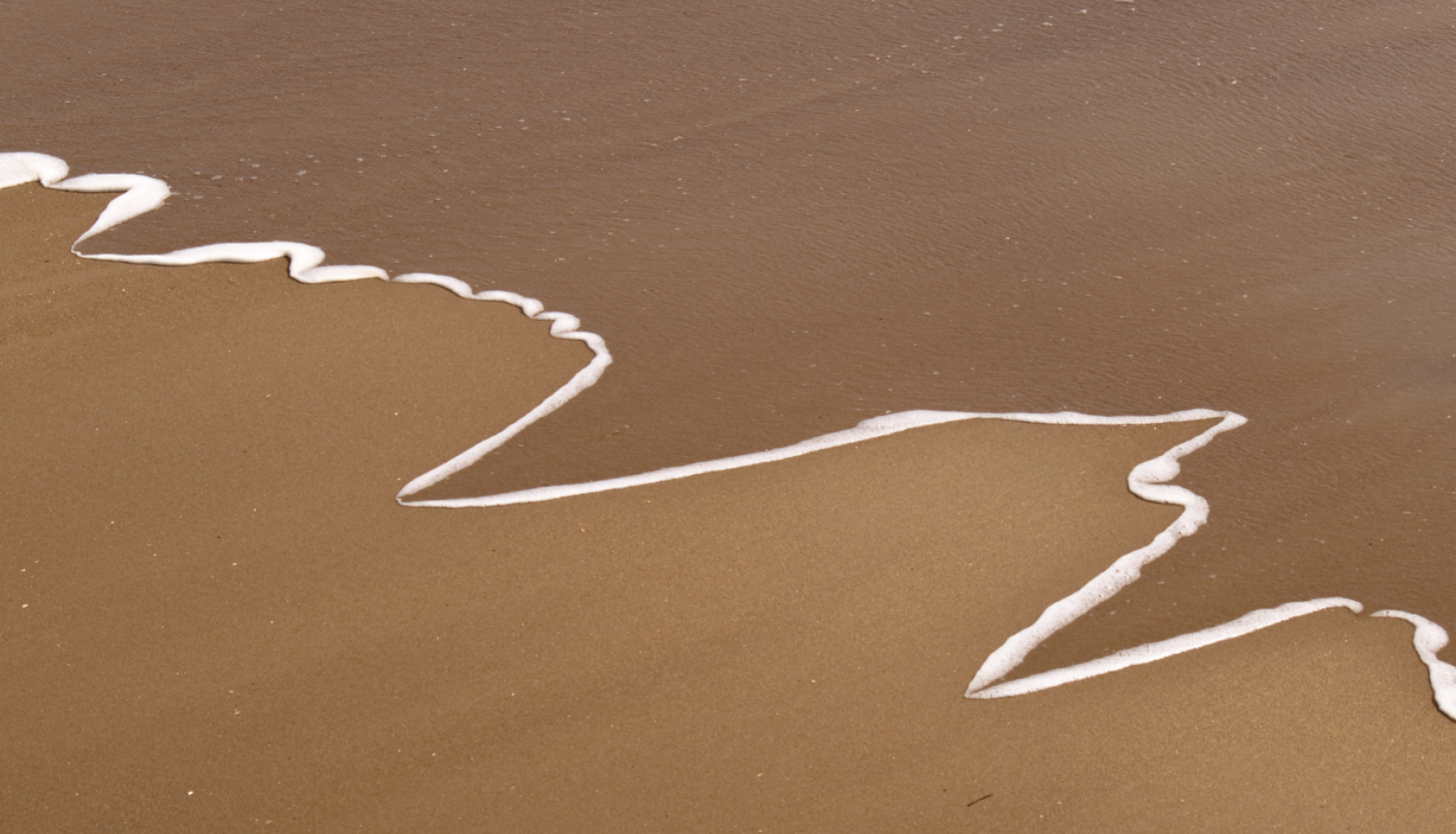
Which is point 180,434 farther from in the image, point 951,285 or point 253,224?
point 951,285

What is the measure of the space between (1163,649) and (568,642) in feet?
4.69

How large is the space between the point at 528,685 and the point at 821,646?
693mm

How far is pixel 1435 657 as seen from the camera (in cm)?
348

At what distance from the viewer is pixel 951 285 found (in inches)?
191

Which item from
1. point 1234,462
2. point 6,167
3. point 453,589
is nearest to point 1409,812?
point 1234,462

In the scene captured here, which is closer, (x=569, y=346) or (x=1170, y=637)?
(x=1170, y=637)

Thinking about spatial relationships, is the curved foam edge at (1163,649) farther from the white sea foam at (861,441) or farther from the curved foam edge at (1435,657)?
the curved foam edge at (1435,657)

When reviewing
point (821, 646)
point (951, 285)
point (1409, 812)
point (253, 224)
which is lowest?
point (1409, 812)

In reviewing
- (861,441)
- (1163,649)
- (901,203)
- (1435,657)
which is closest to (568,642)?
(861,441)

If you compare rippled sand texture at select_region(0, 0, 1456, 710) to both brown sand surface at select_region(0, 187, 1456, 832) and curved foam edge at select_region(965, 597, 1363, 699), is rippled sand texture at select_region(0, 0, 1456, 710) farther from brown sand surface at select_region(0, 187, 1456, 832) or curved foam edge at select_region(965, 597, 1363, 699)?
brown sand surface at select_region(0, 187, 1456, 832)

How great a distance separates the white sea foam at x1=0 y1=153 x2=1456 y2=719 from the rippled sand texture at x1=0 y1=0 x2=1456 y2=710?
54 millimetres

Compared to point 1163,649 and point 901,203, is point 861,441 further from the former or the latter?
point 901,203

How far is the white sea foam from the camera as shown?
3.45 meters

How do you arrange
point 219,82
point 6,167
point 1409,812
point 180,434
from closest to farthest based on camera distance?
point 1409,812, point 180,434, point 6,167, point 219,82
